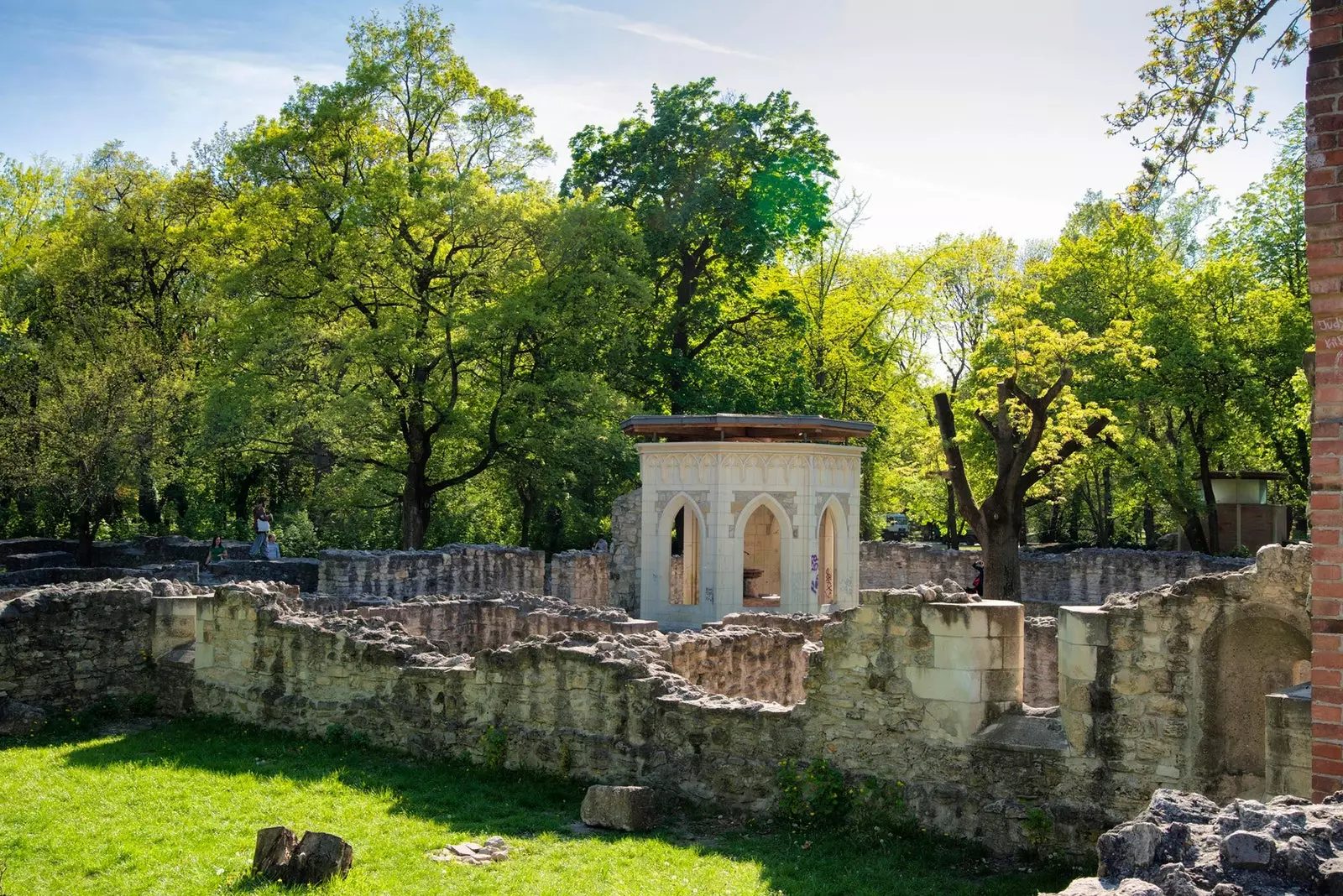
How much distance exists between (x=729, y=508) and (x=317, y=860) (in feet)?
47.7

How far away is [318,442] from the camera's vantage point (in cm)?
3191

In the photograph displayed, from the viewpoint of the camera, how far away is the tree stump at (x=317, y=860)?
8.62 m

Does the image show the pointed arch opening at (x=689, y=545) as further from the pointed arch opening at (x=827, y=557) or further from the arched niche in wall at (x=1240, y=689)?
the arched niche in wall at (x=1240, y=689)

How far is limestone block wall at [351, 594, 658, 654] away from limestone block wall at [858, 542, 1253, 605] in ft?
31.7

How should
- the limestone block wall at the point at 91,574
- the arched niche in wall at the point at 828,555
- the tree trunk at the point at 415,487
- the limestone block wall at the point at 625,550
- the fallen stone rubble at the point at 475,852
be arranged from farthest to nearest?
the tree trunk at the point at 415,487 < the limestone block wall at the point at 625,550 < the arched niche in wall at the point at 828,555 < the limestone block wall at the point at 91,574 < the fallen stone rubble at the point at 475,852

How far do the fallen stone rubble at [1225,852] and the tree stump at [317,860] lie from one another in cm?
614

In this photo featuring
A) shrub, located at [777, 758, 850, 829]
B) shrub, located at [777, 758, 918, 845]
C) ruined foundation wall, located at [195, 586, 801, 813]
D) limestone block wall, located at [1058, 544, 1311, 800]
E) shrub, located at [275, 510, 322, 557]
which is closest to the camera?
limestone block wall, located at [1058, 544, 1311, 800]

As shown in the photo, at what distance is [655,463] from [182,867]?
14.9m

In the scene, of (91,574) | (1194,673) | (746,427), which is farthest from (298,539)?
(1194,673)

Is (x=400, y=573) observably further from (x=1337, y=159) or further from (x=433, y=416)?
(x=1337, y=159)

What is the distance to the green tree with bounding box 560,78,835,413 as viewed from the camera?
3244 cm

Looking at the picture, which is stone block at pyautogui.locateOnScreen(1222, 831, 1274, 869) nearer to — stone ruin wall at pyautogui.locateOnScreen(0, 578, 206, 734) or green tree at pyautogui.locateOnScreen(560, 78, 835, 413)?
stone ruin wall at pyautogui.locateOnScreen(0, 578, 206, 734)

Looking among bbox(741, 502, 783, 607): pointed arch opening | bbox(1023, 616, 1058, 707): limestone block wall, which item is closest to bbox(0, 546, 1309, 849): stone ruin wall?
bbox(1023, 616, 1058, 707): limestone block wall

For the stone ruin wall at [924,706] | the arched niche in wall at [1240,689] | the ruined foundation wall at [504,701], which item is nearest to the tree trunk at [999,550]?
the stone ruin wall at [924,706]
